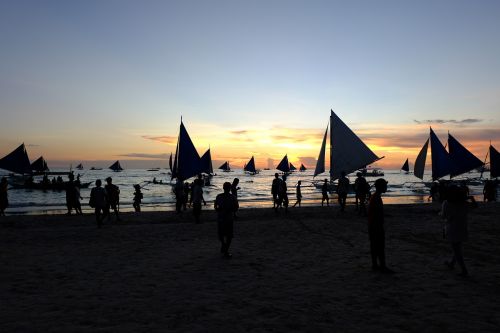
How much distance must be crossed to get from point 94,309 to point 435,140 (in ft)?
109

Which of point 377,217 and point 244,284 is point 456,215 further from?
point 244,284

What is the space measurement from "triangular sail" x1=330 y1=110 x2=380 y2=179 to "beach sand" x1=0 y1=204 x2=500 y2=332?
29.1 ft

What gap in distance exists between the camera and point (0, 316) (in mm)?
5340

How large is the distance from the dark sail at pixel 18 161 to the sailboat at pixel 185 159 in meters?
37.6

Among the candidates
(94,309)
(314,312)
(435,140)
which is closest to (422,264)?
(314,312)

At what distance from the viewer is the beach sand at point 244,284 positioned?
5180 mm

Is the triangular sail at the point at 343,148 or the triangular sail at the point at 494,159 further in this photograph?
the triangular sail at the point at 494,159

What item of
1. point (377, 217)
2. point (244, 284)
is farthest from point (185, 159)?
point (377, 217)

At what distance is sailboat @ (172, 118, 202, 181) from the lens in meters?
24.7

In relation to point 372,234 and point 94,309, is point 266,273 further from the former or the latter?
point 94,309

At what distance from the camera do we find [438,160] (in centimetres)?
3250

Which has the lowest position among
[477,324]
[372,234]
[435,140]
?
[477,324]

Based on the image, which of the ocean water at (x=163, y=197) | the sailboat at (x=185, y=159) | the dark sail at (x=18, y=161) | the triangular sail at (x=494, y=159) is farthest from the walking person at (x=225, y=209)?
the dark sail at (x=18, y=161)

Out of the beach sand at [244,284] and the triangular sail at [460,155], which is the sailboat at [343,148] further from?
the triangular sail at [460,155]
